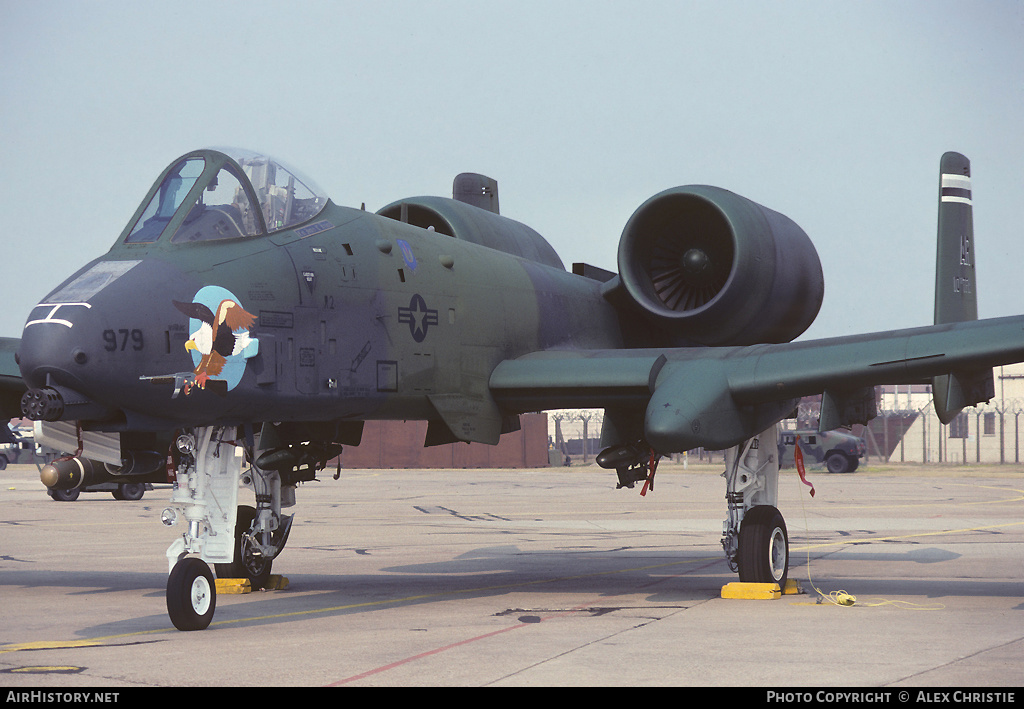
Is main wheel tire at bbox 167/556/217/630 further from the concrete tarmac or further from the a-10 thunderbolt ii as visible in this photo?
the concrete tarmac

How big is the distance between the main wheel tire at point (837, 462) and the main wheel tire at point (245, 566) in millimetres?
40087

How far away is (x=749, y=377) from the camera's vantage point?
38.2 ft

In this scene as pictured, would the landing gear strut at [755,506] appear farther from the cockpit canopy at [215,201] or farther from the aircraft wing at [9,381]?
the aircraft wing at [9,381]

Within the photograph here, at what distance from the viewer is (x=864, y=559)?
1739cm

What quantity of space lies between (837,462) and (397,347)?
42.0m

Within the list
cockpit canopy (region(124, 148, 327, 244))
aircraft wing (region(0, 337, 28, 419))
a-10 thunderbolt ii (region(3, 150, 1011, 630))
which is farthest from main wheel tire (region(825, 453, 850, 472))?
cockpit canopy (region(124, 148, 327, 244))

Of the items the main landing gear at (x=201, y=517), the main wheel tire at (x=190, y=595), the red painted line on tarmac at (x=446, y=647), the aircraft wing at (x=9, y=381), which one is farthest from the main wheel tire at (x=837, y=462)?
the main wheel tire at (x=190, y=595)

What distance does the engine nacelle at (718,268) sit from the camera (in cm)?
1383

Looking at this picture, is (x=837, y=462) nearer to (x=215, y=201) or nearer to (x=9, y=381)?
(x=9, y=381)

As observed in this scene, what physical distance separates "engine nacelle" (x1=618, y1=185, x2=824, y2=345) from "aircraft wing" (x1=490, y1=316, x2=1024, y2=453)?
1.50 metres

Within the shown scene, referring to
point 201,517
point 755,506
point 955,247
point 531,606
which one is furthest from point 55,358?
point 955,247

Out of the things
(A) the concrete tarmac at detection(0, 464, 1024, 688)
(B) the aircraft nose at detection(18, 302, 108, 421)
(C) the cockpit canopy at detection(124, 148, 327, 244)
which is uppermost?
(C) the cockpit canopy at detection(124, 148, 327, 244)

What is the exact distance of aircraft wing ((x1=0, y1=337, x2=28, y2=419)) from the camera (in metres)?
12.5

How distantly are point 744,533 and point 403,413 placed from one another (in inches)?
158
